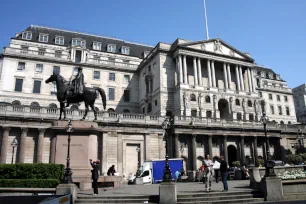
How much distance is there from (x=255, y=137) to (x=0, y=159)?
128ft

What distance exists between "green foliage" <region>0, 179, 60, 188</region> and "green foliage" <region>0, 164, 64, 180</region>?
58 cm

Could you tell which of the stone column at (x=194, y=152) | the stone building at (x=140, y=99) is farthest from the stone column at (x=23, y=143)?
the stone column at (x=194, y=152)

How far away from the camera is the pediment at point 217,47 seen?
171 feet

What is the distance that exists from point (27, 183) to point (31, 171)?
0.92 m

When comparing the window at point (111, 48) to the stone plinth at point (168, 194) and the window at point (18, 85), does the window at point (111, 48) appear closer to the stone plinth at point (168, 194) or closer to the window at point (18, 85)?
the window at point (18, 85)

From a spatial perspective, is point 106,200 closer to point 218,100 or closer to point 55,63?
point 218,100

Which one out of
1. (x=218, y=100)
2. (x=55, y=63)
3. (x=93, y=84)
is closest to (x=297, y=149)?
(x=218, y=100)

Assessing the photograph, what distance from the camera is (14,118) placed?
3325 cm

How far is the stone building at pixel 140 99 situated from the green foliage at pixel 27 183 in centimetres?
1787

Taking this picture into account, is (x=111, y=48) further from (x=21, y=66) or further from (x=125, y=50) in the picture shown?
(x=21, y=66)

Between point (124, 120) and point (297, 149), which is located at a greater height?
point (124, 120)

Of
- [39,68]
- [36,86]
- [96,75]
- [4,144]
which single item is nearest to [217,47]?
[96,75]

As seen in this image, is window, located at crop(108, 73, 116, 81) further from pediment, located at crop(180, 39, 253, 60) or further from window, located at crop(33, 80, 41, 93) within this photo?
pediment, located at crop(180, 39, 253, 60)

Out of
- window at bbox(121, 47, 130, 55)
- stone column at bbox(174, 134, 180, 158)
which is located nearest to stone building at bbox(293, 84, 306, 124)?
window at bbox(121, 47, 130, 55)
